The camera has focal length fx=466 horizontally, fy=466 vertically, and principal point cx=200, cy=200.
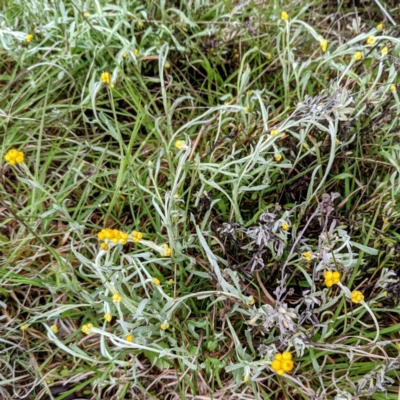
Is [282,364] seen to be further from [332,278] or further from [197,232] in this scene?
[197,232]

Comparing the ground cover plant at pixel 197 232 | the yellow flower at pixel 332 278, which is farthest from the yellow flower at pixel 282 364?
the yellow flower at pixel 332 278

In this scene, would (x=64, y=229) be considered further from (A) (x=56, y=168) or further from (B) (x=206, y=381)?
(B) (x=206, y=381)

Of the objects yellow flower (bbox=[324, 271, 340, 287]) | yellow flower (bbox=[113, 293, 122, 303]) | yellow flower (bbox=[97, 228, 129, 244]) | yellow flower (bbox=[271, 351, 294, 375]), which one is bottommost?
yellow flower (bbox=[271, 351, 294, 375])

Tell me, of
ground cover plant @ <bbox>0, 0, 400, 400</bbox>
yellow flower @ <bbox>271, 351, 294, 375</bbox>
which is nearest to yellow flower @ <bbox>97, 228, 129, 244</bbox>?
ground cover plant @ <bbox>0, 0, 400, 400</bbox>

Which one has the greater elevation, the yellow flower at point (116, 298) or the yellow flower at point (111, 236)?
the yellow flower at point (111, 236)

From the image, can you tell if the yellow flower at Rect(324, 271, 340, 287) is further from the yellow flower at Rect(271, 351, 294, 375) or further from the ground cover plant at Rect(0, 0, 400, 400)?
the yellow flower at Rect(271, 351, 294, 375)

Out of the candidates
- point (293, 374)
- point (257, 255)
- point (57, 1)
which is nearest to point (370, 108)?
point (257, 255)

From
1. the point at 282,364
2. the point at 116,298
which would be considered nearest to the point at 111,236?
the point at 116,298

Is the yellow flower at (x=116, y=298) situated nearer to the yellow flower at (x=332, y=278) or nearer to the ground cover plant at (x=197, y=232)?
the ground cover plant at (x=197, y=232)

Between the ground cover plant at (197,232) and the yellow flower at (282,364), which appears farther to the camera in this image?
the ground cover plant at (197,232)

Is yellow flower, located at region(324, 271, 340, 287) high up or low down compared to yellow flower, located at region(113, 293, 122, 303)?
up
